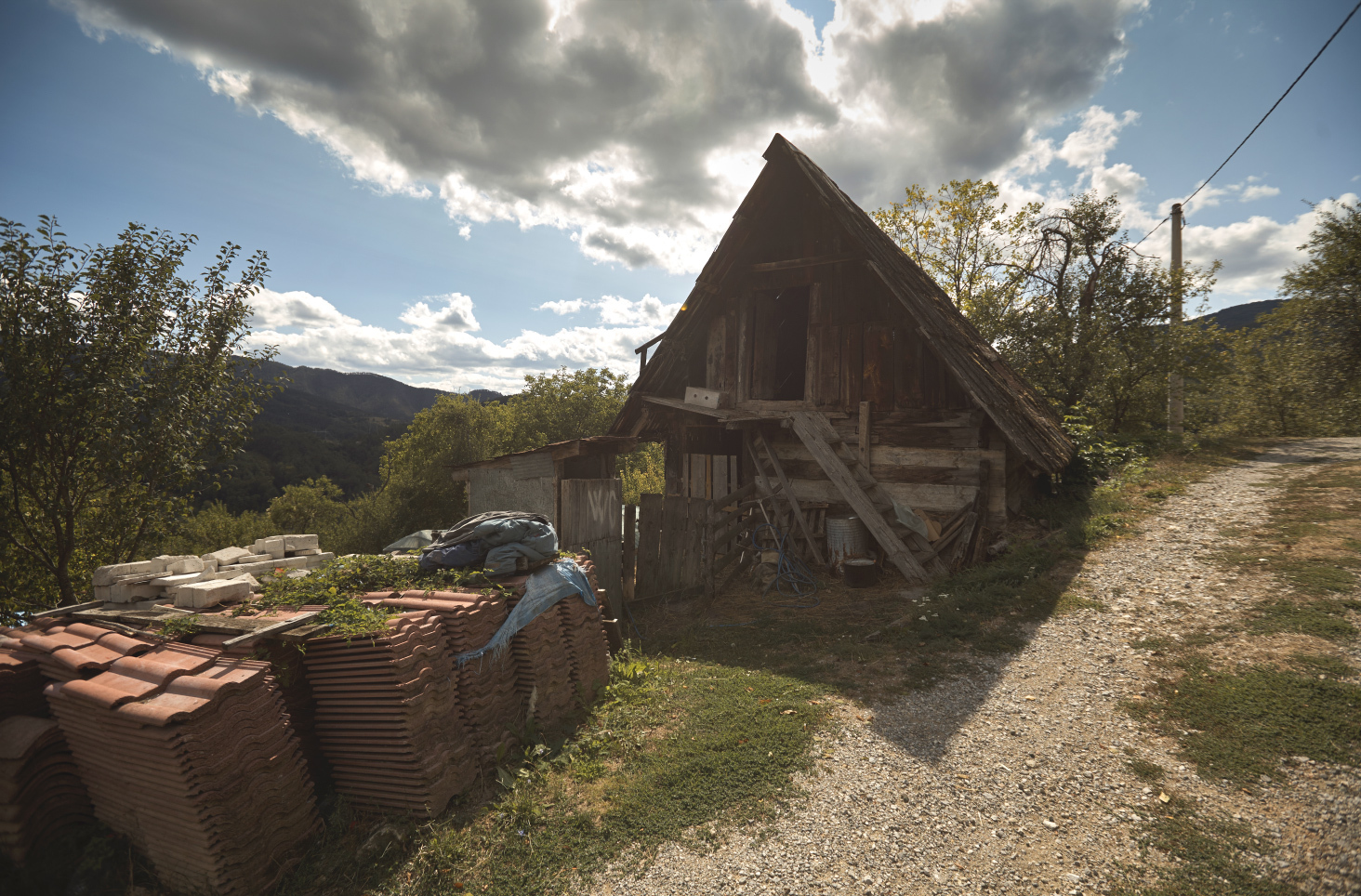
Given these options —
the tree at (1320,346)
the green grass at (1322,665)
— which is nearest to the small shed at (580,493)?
the green grass at (1322,665)

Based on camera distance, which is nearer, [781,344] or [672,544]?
[672,544]

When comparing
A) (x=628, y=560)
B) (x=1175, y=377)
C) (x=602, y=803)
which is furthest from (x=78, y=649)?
(x=1175, y=377)

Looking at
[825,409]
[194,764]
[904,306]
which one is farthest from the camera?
[825,409]

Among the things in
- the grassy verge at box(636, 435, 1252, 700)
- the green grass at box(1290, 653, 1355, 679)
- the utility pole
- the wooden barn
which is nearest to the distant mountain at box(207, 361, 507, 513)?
the wooden barn

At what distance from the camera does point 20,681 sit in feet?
12.8

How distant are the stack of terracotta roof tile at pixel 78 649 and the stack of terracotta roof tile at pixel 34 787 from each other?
33cm

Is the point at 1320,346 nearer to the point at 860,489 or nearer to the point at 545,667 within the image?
the point at 860,489

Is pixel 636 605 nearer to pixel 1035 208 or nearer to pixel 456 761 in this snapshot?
pixel 456 761

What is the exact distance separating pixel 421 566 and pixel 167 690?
2166mm

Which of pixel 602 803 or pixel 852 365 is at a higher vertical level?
pixel 852 365

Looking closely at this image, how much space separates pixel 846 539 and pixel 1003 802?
5850 millimetres

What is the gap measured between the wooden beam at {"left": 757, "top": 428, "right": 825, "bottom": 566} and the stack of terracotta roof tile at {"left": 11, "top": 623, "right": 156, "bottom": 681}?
848 cm

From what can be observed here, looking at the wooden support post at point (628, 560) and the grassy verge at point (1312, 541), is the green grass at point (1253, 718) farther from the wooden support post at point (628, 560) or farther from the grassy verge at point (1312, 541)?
the wooden support post at point (628, 560)

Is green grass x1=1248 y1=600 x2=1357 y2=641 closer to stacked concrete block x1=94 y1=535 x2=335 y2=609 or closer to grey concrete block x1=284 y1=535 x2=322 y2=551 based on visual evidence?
stacked concrete block x1=94 y1=535 x2=335 y2=609
